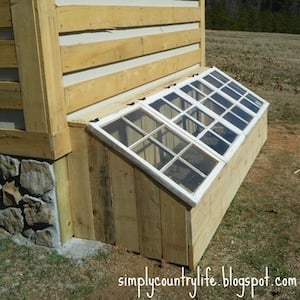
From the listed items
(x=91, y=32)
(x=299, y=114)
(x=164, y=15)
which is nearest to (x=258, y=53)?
(x=299, y=114)

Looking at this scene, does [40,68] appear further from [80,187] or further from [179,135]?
[179,135]

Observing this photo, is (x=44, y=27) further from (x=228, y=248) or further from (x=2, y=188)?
(x=228, y=248)

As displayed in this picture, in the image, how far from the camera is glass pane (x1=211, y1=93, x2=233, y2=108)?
19.6 ft

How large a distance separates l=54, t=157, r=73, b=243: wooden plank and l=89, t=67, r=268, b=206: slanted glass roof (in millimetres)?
473

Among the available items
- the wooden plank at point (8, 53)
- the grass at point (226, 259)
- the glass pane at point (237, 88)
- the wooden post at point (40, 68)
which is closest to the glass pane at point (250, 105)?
the glass pane at point (237, 88)

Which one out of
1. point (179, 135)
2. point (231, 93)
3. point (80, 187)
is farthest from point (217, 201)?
point (231, 93)

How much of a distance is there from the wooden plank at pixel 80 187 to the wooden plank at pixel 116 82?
0.31m

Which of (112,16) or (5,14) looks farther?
(112,16)

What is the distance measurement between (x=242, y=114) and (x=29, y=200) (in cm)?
318

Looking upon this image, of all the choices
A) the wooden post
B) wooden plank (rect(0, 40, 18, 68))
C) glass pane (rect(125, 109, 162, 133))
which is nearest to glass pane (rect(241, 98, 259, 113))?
glass pane (rect(125, 109, 162, 133))

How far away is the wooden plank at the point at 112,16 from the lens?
3.99 m

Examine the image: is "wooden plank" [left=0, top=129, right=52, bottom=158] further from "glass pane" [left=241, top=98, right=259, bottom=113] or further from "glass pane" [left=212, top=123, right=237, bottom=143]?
"glass pane" [left=241, top=98, right=259, bottom=113]

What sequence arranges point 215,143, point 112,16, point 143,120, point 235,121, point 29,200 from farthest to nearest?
point 235,121
point 112,16
point 215,143
point 143,120
point 29,200

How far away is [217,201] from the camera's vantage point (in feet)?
14.1
